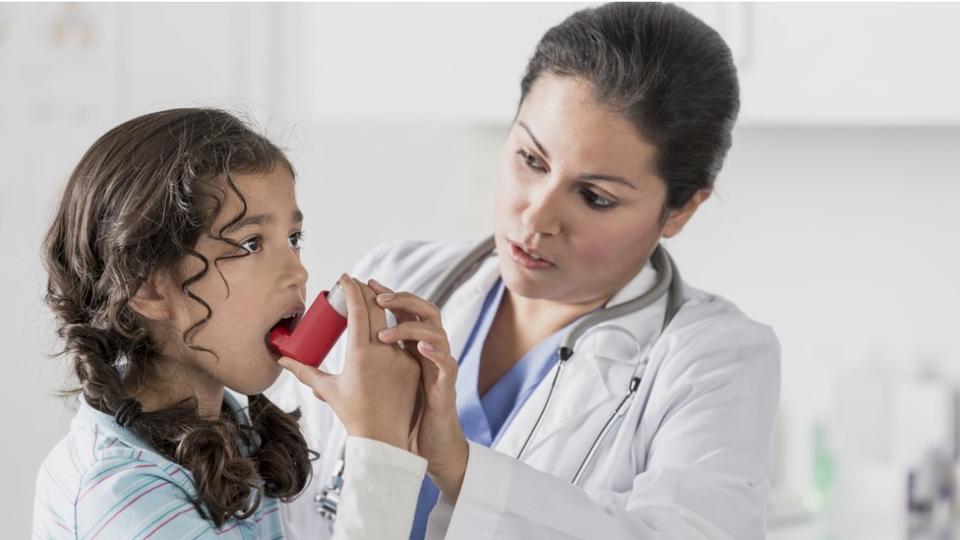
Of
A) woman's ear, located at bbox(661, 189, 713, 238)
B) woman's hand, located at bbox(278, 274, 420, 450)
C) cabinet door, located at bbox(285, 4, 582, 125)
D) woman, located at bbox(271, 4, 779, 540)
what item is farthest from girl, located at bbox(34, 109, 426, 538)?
cabinet door, located at bbox(285, 4, 582, 125)

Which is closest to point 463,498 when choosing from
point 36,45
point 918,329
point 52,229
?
point 52,229

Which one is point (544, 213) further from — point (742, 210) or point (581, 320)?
point (742, 210)

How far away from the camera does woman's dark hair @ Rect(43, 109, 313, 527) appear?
1.14 m

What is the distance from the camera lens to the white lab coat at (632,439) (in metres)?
1.24

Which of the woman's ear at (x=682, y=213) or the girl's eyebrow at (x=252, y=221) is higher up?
the girl's eyebrow at (x=252, y=221)

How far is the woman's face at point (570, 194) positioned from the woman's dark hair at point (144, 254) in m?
0.36

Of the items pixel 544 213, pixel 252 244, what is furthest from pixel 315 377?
pixel 544 213

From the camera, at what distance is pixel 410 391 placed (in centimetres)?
117

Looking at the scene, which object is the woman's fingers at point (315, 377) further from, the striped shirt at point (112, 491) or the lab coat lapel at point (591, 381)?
the lab coat lapel at point (591, 381)

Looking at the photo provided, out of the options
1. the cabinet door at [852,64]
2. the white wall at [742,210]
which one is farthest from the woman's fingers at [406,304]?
the white wall at [742,210]

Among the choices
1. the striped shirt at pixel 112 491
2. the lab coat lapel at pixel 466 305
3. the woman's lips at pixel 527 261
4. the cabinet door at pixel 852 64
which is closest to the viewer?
the striped shirt at pixel 112 491

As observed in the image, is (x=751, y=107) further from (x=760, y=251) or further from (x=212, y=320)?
(x=212, y=320)

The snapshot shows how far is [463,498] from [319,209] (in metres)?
1.78

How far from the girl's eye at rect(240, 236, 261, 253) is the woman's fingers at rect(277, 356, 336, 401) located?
114 millimetres
